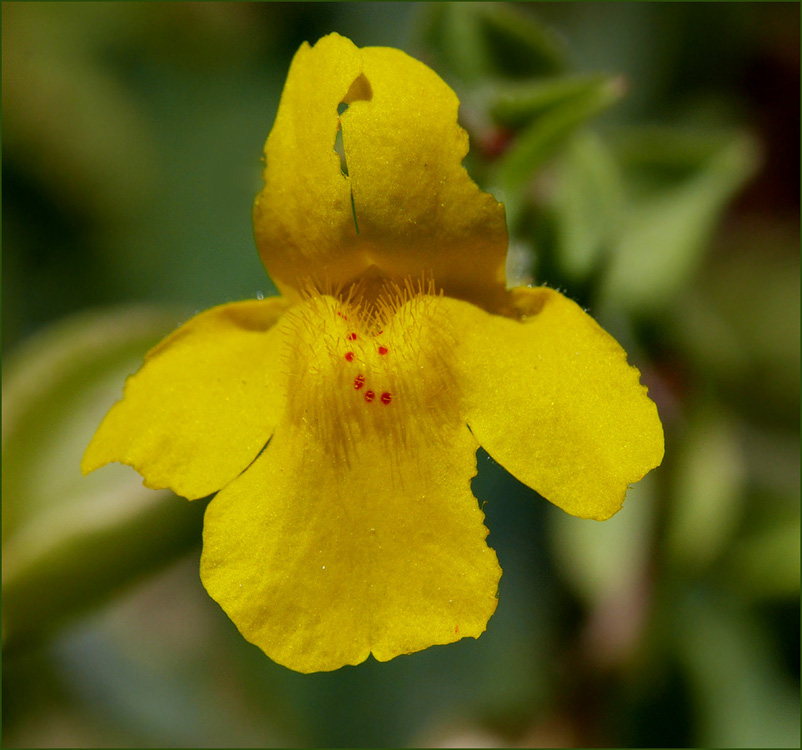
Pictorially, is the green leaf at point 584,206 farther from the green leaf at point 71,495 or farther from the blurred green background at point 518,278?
the green leaf at point 71,495

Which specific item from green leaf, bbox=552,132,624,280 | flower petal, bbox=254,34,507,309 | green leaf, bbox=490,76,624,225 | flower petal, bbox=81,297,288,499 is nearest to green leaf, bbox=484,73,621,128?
green leaf, bbox=490,76,624,225

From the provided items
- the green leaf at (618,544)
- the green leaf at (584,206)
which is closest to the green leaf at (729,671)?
the green leaf at (618,544)

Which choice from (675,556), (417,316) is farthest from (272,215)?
(675,556)

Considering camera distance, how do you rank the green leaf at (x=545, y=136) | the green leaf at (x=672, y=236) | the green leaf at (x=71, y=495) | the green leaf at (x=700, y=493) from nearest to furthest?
the green leaf at (x=545, y=136), the green leaf at (x=71, y=495), the green leaf at (x=672, y=236), the green leaf at (x=700, y=493)

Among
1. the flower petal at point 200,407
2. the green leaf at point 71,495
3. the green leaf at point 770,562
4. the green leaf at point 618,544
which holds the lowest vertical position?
the green leaf at point 770,562

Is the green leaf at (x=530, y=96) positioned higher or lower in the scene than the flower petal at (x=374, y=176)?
lower

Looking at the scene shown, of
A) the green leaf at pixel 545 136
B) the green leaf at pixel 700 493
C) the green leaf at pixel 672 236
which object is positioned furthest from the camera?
the green leaf at pixel 700 493

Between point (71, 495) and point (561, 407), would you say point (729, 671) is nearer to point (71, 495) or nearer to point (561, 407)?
point (561, 407)

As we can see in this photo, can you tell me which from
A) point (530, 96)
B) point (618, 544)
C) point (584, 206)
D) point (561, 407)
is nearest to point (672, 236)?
point (584, 206)

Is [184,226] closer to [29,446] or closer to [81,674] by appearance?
[29,446]
